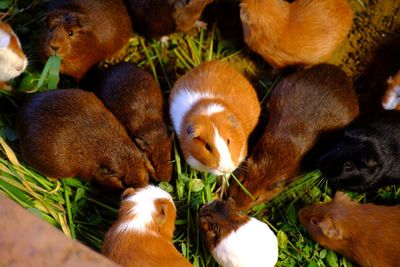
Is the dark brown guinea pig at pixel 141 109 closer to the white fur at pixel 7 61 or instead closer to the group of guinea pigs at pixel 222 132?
the group of guinea pigs at pixel 222 132

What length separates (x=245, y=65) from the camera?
3756 millimetres

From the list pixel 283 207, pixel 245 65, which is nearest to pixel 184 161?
pixel 283 207

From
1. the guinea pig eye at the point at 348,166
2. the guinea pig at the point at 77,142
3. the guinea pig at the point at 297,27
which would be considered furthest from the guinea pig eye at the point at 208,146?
the guinea pig at the point at 297,27

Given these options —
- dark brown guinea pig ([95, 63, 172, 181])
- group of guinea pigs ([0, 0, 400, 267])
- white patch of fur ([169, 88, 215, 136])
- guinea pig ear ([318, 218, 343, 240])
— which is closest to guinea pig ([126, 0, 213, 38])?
group of guinea pigs ([0, 0, 400, 267])

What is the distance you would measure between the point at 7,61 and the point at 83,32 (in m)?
0.59

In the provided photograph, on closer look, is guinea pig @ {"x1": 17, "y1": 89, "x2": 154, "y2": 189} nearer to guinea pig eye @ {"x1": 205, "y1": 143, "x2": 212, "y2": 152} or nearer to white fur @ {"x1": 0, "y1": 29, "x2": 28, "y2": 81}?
white fur @ {"x1": 0, "y1": 29, "x2": 28, "y2": 81}

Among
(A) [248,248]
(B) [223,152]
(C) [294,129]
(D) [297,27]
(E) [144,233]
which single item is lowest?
(A) [248,248]

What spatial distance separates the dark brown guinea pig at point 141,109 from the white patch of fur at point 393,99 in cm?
170

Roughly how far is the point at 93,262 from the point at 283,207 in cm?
197

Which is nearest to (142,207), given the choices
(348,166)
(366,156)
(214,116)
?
(214,116)

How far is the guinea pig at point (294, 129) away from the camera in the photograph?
3.03 metres

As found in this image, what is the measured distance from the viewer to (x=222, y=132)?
9.09ft

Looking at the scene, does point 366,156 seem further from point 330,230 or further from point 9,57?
point 9,57

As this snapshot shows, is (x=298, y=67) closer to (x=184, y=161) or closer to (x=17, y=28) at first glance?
(x=184, y=161)
